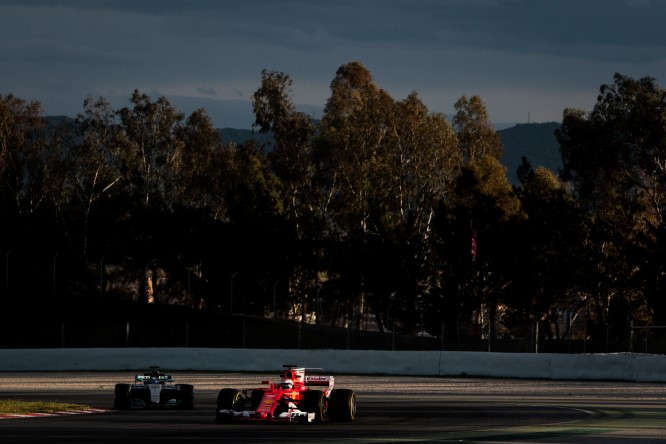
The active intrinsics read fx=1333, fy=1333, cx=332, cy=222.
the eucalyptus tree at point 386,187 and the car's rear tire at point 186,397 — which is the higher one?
the eucalyptus tree at point 386,187

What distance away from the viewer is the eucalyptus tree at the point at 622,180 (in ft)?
245

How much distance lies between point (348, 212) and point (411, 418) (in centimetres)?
6524

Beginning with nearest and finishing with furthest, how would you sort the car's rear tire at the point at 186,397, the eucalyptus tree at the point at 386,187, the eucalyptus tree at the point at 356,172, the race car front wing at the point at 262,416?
the race car front wing at the point at 262,416 < the car's rear tire at the point at 186,397 < the eucalyptus tree at the point at 386,187 < the eucalyptus tree at the point at 356,172

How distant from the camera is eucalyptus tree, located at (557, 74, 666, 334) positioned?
245 feet

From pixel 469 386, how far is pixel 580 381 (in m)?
4.27

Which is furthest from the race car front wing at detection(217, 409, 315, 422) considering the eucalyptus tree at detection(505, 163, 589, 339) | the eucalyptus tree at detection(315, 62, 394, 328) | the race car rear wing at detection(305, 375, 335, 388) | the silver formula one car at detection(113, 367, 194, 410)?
the eucalyptus tree at detection(315, 62, 394, 328)

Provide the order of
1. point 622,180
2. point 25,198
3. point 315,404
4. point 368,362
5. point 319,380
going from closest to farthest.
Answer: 1. point 315,404
2. point 319,380
3. point 368,362
4. point 622,180
5. point 25,198

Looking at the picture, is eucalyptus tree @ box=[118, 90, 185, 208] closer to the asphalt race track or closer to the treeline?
the treeline

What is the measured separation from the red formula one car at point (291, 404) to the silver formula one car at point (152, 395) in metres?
3.22

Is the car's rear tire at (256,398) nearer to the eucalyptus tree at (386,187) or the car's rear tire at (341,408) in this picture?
the car's rear tire at (341,408)

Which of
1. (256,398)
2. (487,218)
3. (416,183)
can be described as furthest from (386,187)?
(256,398)

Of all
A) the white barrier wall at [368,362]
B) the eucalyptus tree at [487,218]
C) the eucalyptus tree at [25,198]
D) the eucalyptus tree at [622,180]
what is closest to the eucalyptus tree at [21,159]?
the eucalyptus tree at [25,198]

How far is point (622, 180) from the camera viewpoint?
77688 mm

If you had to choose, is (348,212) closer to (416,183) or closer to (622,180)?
(416,183)
